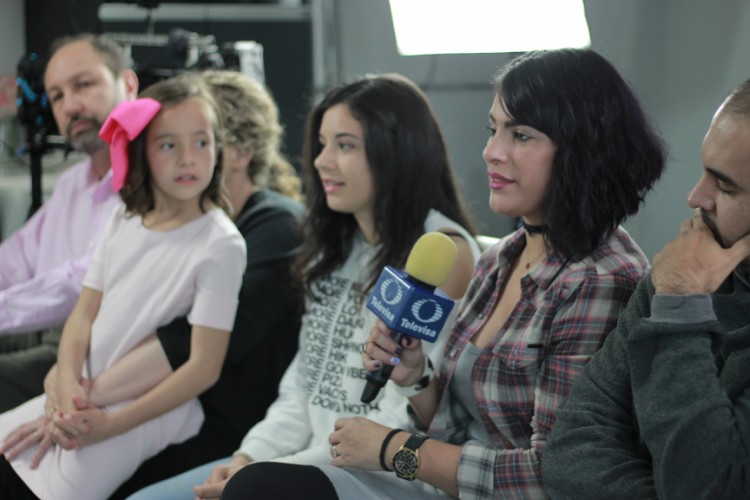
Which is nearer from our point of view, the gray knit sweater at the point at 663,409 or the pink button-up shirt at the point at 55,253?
the gray knit sweater at the point at 663,409

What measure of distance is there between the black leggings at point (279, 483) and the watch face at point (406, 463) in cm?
11

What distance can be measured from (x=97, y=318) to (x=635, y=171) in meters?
1.24

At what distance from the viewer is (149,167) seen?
2.04m

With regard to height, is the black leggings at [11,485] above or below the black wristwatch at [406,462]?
below

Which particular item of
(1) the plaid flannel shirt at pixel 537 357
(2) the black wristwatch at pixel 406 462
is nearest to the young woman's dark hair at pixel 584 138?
(1) the plaid flannel shirt at pixel 537 357

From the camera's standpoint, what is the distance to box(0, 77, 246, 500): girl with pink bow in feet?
6.24

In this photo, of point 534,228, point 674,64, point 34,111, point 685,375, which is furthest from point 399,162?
point 34,111

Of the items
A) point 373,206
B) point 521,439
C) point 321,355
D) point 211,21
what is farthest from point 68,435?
point 211,21

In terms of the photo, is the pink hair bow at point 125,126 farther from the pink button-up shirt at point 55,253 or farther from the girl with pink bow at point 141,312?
the pink button-up shirt at point 55,253

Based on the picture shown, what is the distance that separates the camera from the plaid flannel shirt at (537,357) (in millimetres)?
1331

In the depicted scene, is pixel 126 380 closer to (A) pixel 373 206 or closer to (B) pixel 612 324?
(A) pixel 373 206

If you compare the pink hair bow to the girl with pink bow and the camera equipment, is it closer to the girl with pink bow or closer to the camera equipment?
the girl with pink bow

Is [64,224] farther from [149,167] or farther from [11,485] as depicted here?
[11,485]

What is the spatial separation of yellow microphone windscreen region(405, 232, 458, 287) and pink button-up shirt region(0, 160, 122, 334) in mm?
1284
